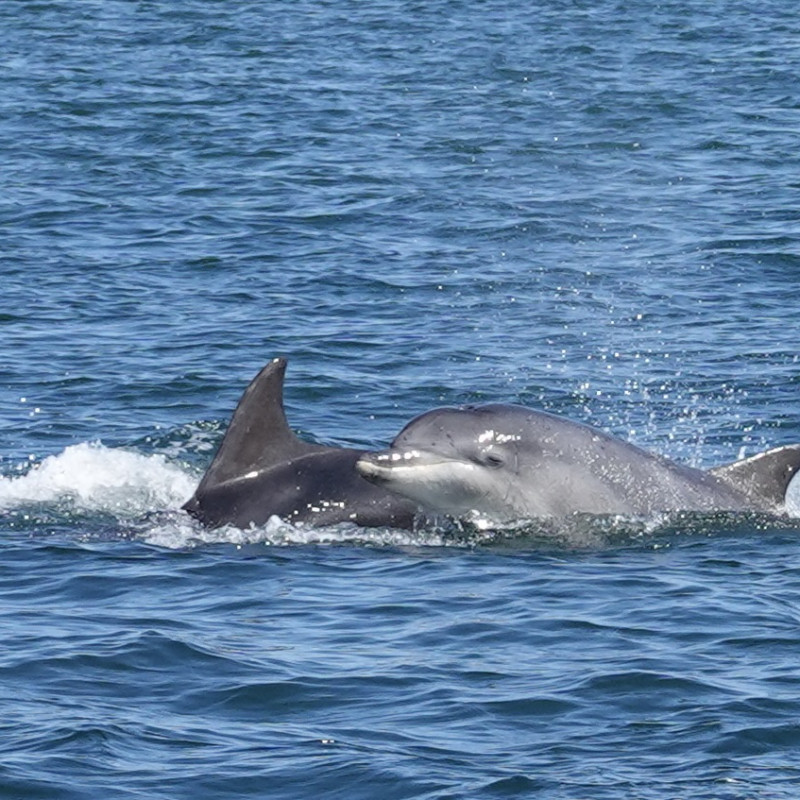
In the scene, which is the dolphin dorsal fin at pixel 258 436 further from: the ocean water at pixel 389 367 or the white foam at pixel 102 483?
the white foam at pixel 102 483

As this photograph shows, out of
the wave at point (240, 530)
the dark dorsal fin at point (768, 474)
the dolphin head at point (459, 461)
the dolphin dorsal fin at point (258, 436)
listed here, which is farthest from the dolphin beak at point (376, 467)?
the dark dorsal fin at point (768, 474)

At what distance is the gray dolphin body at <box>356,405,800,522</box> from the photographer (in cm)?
1752

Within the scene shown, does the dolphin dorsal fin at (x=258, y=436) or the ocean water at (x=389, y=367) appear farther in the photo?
the dolphin dorsal fin at (x=258, y=436)

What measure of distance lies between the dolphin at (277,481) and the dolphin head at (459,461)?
0.67 metres

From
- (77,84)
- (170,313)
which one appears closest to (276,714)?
(170,313)

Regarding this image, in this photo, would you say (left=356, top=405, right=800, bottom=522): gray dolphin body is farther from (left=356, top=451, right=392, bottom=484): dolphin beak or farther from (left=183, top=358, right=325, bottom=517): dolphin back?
(left=183, top=358, right=325, bottom=517): dolphin back

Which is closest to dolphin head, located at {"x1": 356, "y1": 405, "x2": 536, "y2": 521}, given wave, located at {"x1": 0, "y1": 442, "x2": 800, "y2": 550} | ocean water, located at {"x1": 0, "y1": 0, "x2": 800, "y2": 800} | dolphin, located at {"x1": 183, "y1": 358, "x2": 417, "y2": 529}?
wave, located at {"x1": 0, "y1": 442, "x2": 800, "y2": 550}

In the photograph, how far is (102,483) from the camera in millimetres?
20547

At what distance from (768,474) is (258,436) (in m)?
4.23

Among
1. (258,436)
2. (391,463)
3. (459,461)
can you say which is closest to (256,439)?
(258,436)

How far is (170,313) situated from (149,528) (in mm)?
9655

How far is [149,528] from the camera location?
18.8 meters

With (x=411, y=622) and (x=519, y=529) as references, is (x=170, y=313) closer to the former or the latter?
(x=519, y=529)

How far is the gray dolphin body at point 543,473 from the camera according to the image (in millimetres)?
17516
